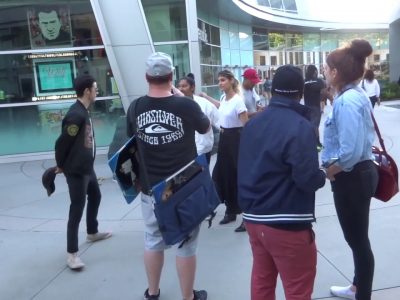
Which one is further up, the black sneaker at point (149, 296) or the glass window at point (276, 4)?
the glass window at point (276, 4)

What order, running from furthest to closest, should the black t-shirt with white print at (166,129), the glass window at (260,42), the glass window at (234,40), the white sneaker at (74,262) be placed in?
1. the glass window at (260,42)
2. the glass window at (234,40)
3. the white sneaker at (74,262)
4. the black t-shirt with white print at (166,129)

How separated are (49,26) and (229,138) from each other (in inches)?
314

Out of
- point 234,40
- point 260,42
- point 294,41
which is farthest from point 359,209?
point 294,41

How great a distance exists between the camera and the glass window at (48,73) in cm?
1163

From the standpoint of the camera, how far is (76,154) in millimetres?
4426

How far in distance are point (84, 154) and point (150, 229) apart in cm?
125

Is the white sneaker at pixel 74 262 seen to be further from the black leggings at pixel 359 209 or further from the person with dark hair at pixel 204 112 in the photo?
the black leggings at pixel 359 209

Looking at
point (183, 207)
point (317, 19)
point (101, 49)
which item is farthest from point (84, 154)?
point (317, 19)

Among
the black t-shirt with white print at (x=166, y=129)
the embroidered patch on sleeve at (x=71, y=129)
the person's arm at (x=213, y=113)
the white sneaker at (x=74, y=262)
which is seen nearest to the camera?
the black t-shirt with white print at (x=166, y=129)

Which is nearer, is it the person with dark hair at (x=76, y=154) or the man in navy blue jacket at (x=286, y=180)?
the man in navy blue jacket at (x=286, y=180)

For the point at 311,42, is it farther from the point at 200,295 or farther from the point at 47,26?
the point at 200,295

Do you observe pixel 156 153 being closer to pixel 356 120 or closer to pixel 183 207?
pixel 183 207

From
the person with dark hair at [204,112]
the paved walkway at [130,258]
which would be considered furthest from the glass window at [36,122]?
the person with dark hair at [204,112]

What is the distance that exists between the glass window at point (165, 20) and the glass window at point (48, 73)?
1.48 metres
